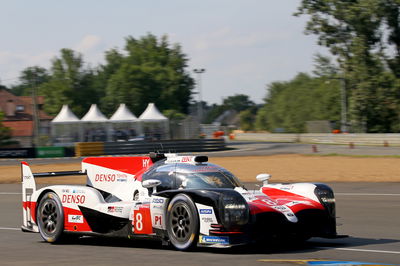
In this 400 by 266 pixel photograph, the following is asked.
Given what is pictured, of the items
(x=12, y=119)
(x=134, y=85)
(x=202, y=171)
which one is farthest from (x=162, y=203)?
(x=12, y=119)

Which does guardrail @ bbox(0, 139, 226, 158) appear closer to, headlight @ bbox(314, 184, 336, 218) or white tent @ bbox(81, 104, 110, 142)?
white tent @ bbox(81, 104, 110, 142)

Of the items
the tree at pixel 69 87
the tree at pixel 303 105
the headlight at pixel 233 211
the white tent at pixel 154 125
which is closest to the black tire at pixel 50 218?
the headlight at pixel 233 211

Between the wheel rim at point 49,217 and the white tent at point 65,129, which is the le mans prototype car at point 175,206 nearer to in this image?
the wheel rim at point 49,217

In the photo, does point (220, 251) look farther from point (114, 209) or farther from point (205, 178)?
point (114, 209)

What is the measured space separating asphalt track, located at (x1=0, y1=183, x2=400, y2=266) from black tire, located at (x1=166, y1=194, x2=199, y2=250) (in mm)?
141

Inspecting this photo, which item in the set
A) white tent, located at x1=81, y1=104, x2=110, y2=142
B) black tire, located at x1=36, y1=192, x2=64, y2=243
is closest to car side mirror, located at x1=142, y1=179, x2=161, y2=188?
black tire, located at x1=36, y1=192, x2=64, y2=243

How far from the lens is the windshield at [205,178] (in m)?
8.60

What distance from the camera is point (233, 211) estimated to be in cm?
761

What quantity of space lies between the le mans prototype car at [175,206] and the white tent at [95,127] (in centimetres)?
4473

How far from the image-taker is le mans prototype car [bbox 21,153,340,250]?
7.72 m

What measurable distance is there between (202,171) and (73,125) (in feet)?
159

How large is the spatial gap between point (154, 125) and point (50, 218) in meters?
45.6

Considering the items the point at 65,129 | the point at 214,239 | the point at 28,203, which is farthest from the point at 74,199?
the point at 65,129

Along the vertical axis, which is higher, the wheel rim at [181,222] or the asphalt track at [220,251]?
the wheel rim at [181,222]
